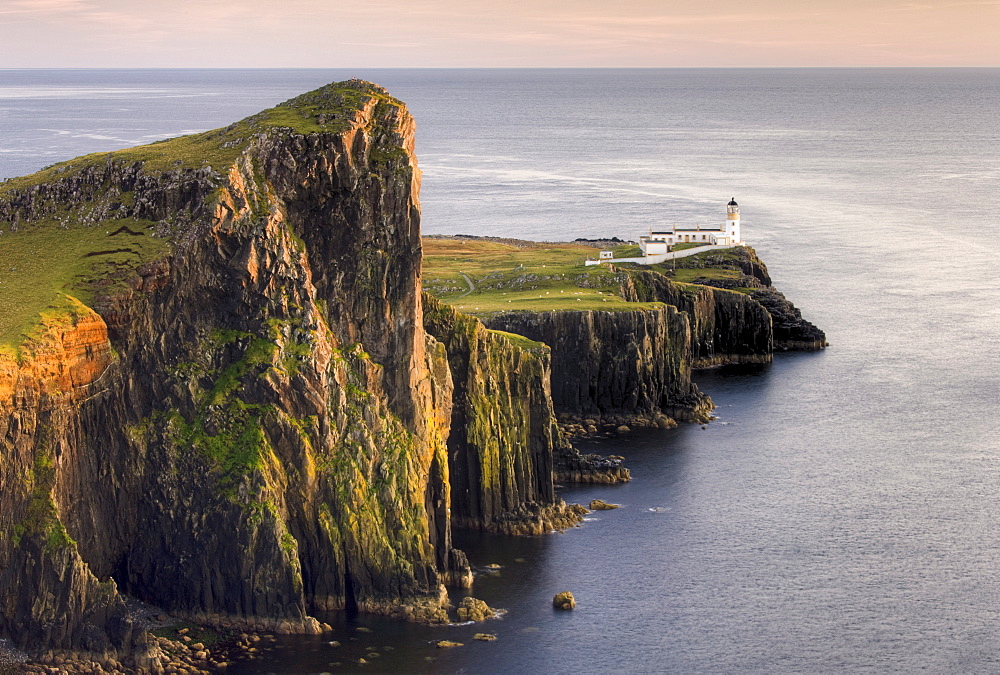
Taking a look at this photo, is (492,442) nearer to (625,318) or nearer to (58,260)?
(58,260)

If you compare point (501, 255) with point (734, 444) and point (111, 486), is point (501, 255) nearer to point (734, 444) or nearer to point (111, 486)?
point (734, 444)

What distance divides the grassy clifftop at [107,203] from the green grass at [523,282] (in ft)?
152

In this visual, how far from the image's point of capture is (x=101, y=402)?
82.4 meters

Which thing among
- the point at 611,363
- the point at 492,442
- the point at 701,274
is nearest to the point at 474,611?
the point at 492,442

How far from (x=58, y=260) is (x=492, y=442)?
32.2 meters

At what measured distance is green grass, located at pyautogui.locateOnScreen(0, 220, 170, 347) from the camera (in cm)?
→ 8450

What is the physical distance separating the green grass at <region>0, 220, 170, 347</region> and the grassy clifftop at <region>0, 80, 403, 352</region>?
0.06 meters

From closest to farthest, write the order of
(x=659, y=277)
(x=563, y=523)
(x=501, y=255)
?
(x=563, y=523), (x=659, y=277), (x=501, y=255)

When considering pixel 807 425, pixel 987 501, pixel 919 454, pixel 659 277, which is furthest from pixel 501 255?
pixel 987 501

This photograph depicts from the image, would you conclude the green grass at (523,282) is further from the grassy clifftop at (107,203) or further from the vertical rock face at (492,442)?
the grassy clifftop at (107,203)

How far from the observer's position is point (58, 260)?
89688 millimetres

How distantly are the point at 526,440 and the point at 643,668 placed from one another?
1096 inches

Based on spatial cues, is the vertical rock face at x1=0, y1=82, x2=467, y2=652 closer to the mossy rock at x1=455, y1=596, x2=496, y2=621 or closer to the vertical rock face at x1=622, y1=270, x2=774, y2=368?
the mossy rock at x1=455, y1=596, x2=496, y2=621

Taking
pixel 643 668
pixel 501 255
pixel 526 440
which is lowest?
pixel 643 668
